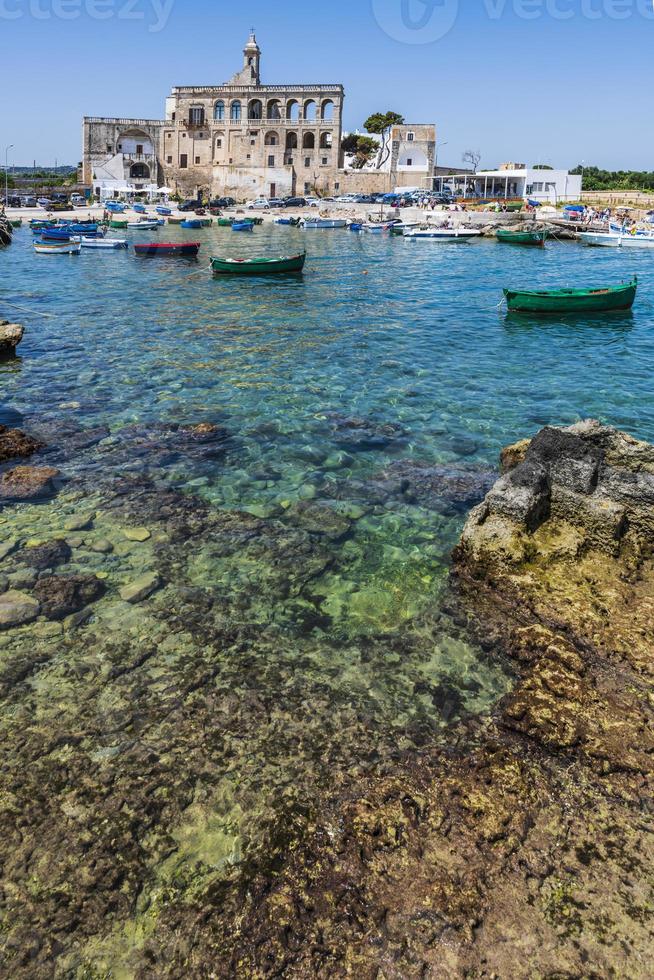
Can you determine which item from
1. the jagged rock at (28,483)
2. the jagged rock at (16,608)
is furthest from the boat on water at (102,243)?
the jagged rock at (16,608)

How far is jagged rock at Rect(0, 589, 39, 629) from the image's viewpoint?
665 centimetres

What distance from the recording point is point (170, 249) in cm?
4559

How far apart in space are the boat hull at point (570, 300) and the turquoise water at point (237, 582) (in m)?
5.24

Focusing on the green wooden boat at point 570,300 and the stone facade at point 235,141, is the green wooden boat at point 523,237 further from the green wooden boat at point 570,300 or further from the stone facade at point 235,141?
the stone facade at point 235,141

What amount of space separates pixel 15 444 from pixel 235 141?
9683cm

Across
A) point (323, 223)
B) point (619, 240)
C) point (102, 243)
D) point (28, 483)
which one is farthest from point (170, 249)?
point (28, 483)

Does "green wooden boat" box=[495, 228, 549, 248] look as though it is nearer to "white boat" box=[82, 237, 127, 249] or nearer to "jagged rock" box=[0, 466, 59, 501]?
"white boat" box=[82, 237, 127, 249]

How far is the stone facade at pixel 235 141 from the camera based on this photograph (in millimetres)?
91938

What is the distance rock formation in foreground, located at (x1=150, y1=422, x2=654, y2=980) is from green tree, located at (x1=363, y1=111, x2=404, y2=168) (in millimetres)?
102966

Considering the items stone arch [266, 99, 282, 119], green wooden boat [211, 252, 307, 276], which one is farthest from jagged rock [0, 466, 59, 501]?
stone arch [266, 99, 282, 119]

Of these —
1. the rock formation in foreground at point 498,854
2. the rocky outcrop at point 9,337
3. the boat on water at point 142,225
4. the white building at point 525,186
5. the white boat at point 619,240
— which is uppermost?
the white building at point 525,186

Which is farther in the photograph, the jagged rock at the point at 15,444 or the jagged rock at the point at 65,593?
the jagged rock at the point at 15,444

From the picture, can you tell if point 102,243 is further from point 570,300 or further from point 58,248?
point 570,300

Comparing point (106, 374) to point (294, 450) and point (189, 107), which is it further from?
point (189, 107)
